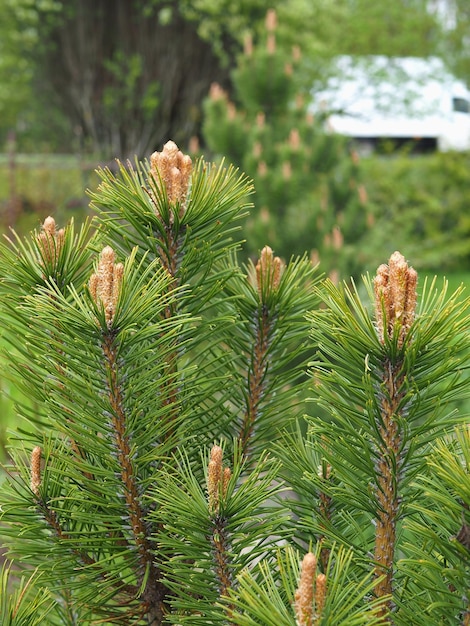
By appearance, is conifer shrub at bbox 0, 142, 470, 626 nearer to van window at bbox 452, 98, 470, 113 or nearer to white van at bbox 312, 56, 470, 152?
white van at bbox 312, 56, 470, 152

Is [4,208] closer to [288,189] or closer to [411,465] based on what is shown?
[288,189]

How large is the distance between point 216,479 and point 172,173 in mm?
373

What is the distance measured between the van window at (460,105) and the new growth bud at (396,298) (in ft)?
62.1

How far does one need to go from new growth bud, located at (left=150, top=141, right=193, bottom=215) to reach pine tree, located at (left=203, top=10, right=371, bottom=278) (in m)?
3.81

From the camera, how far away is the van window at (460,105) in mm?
18250

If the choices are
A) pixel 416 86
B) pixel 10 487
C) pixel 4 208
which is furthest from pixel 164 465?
pixel 416 86

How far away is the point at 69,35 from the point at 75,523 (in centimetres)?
1686

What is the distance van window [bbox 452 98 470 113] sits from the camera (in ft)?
59.9

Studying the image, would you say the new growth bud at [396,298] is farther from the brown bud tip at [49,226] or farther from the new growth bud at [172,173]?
the brown bud tip at [49,226]

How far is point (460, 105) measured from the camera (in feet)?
60.2

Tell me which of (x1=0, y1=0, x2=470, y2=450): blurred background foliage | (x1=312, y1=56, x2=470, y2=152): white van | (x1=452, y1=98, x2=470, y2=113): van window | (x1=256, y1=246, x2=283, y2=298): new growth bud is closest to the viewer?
(x1=256, y1=246, x2=283, y2=298): new growth bud

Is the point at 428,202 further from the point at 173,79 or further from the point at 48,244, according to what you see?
the point at 48,244

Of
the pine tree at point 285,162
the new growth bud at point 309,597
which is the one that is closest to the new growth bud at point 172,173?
the new growth bud at point 309,597

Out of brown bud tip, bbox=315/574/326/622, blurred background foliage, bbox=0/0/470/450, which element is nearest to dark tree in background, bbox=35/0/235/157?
blurred background foliage, bbox=0/0/470/450
